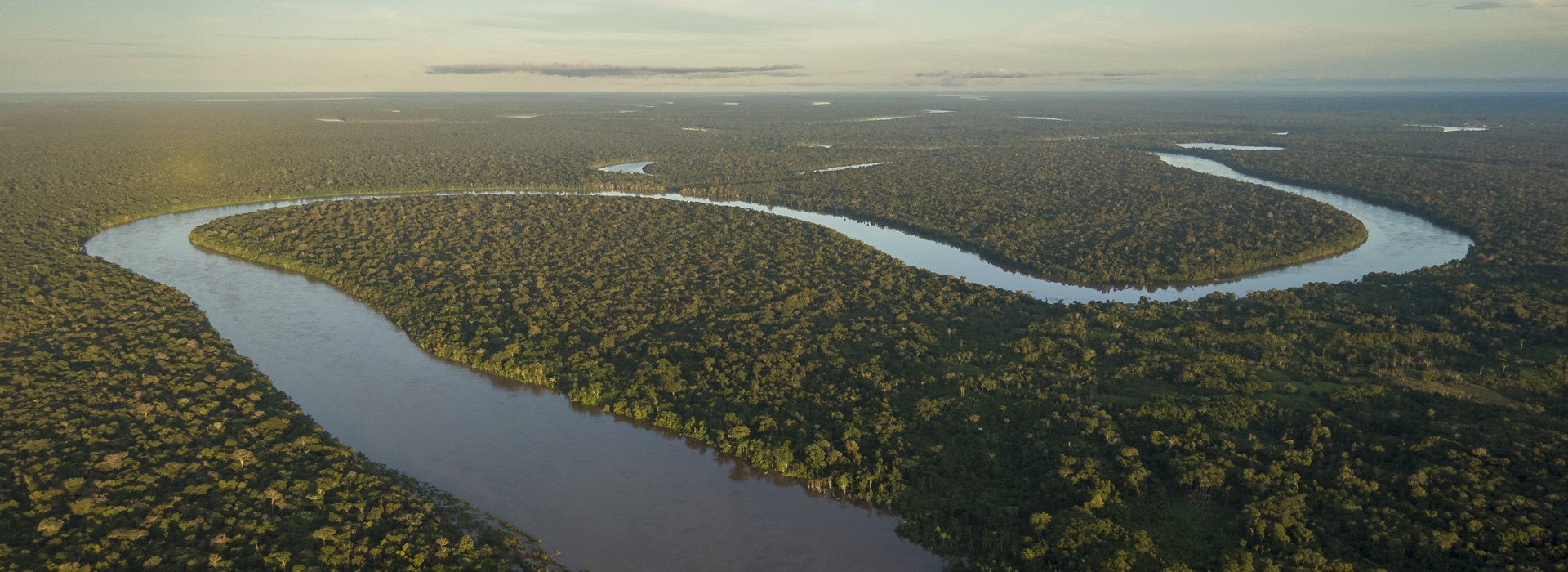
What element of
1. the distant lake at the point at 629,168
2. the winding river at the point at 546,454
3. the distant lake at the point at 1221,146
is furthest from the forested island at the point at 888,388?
the distant lake at the point at 1221,146

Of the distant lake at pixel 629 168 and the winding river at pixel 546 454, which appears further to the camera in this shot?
the distant lake at pixel 629 168

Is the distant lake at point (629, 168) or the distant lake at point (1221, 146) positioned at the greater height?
the distant lake at point (1221, 146)

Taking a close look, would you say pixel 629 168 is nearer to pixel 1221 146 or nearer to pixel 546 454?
pixel 546 454

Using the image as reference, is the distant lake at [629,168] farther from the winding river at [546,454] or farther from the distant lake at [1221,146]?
the distant lake at [1221,146]

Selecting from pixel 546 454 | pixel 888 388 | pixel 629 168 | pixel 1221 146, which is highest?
pixel 1221 146

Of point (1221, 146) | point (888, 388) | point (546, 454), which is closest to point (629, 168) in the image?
point (888, 388)

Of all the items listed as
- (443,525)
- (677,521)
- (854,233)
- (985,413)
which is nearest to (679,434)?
(677,521)

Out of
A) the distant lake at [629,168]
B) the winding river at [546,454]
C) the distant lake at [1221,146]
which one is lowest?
the winding river at [546,454]
